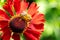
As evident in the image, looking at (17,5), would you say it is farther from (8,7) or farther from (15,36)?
(15,36)

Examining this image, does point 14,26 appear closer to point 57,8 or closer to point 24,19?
point 24,19

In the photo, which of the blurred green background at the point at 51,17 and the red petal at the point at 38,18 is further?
the blurred green background at the point at 51,17

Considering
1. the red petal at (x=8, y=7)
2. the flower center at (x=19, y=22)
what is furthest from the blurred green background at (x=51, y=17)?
the red petal at (x=8, y=7)

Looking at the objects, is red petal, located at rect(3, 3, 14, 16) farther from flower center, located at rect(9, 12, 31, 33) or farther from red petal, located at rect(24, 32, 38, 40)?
red petal, located at rect(24, 32, 38, 40)

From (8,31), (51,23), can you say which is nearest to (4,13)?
(8,31)

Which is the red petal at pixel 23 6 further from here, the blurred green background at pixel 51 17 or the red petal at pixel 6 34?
the blurred green background at pixel 51 17

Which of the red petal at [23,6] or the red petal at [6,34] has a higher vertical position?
the red petal at [23,6]
